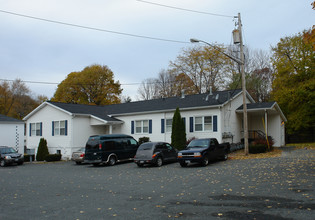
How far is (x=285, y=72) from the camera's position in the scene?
34.8 metres

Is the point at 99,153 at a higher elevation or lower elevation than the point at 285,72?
lower

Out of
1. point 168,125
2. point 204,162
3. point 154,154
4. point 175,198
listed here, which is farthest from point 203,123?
point 175,198

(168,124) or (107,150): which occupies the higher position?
(168,124)

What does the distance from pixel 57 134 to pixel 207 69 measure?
22991 millimetres

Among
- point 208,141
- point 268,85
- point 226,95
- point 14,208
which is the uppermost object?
point 268,85

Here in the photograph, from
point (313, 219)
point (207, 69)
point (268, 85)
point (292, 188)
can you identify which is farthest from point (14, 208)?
point (268, 85)

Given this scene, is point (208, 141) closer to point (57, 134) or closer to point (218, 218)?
point (218, 218)

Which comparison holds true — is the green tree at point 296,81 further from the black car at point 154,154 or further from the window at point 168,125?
the black car at point 154,154

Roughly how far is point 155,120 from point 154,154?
30.2 ft

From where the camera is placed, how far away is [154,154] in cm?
1870

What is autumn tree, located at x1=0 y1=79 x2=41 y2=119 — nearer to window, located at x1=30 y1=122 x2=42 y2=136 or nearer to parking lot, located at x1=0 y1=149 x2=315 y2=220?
window, located at x1=30 y1=122 x2=42 y2=136

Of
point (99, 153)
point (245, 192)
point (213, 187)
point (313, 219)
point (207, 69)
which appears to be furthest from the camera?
point (207, 69)

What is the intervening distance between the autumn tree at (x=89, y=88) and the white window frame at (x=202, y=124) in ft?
96.0

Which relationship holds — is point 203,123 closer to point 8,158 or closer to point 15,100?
point 8,158
